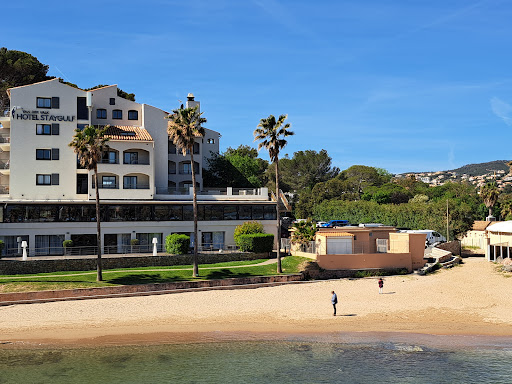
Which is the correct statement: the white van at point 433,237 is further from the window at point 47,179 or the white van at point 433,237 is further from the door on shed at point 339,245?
the window at point 47,179

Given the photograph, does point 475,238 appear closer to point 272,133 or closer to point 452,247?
point 452,247

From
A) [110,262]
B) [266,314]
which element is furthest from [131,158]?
[266,314]

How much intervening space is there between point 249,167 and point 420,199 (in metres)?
46.5

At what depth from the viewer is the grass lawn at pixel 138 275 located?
4489cm

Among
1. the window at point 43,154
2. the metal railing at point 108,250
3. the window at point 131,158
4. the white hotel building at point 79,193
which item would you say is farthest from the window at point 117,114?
the metal railing at point 108,250

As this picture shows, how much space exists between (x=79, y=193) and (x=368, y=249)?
31190 millimetres

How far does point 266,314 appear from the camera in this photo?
1645 inches

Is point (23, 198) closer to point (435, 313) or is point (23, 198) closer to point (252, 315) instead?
point (252, 315)

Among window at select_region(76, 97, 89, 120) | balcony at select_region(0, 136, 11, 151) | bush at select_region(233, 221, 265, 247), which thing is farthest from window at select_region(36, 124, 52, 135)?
bush at select_region(233, 221, 265, 247)

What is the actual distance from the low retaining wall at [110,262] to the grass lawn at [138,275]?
0.91 metres

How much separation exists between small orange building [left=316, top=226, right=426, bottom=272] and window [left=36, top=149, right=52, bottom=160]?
29606 mm

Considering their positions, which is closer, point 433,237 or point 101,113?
A: point 101,113

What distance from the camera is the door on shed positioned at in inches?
2179

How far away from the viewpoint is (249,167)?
94.6 metres
